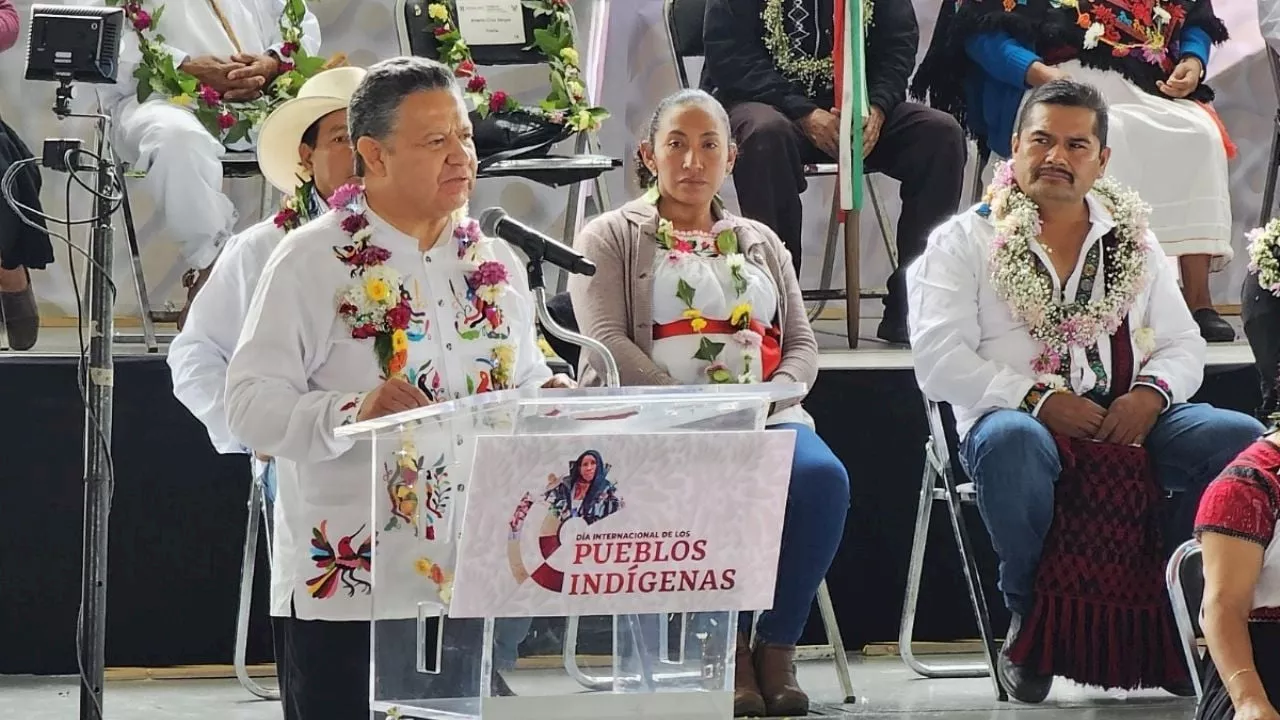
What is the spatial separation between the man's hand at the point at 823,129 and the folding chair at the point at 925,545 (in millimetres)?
906

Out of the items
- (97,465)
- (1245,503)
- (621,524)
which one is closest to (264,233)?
(97,465)

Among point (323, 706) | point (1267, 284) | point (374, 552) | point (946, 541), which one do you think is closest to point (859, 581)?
point (946, 541)

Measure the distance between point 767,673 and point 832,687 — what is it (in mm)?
393

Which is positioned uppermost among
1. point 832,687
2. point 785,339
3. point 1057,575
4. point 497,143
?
point 497,143

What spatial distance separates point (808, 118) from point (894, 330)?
646 millimetres

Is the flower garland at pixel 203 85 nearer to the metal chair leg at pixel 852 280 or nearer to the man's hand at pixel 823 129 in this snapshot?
the man's hand at pixel 823 129

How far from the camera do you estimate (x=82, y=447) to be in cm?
420

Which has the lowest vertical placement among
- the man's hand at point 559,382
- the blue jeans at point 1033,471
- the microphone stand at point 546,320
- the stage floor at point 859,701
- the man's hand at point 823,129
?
the stage floor at point 859,701

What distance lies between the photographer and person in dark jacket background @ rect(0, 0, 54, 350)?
186 inches

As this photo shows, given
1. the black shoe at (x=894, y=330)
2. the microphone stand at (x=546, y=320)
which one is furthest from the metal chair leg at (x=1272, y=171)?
the microphone stand at (x=546, y=320)

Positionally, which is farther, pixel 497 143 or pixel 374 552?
pixel 497 143

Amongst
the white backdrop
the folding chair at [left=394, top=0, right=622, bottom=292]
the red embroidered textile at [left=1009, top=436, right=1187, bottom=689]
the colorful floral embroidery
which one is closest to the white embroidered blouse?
the colorful floral embroidery

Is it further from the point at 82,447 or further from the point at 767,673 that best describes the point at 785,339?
the point at 82,447

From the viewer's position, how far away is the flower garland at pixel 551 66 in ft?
16.0
